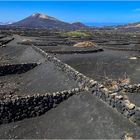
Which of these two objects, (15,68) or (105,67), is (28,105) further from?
(105,67)

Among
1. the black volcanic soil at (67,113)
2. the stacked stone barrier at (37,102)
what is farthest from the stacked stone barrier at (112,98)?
the black volcanic soil at (67,113)

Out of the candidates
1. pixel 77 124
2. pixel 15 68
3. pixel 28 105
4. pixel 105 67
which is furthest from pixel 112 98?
pixel 15 68

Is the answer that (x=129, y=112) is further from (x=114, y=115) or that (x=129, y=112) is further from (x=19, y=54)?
(x=19, y=54)

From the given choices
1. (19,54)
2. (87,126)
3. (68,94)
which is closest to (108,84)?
(68,94)

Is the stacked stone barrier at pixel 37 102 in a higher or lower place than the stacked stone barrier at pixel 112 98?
lower

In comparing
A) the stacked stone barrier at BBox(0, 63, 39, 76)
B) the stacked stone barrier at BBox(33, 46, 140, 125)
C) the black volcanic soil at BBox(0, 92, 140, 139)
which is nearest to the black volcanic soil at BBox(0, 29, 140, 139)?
the black volcanic soil at BBox(0, 92, 140, 139)

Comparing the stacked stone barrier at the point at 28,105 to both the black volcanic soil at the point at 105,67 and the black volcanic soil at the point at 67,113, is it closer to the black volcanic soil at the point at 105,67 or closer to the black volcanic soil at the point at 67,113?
the black volcanic soil at the point at 67,113
